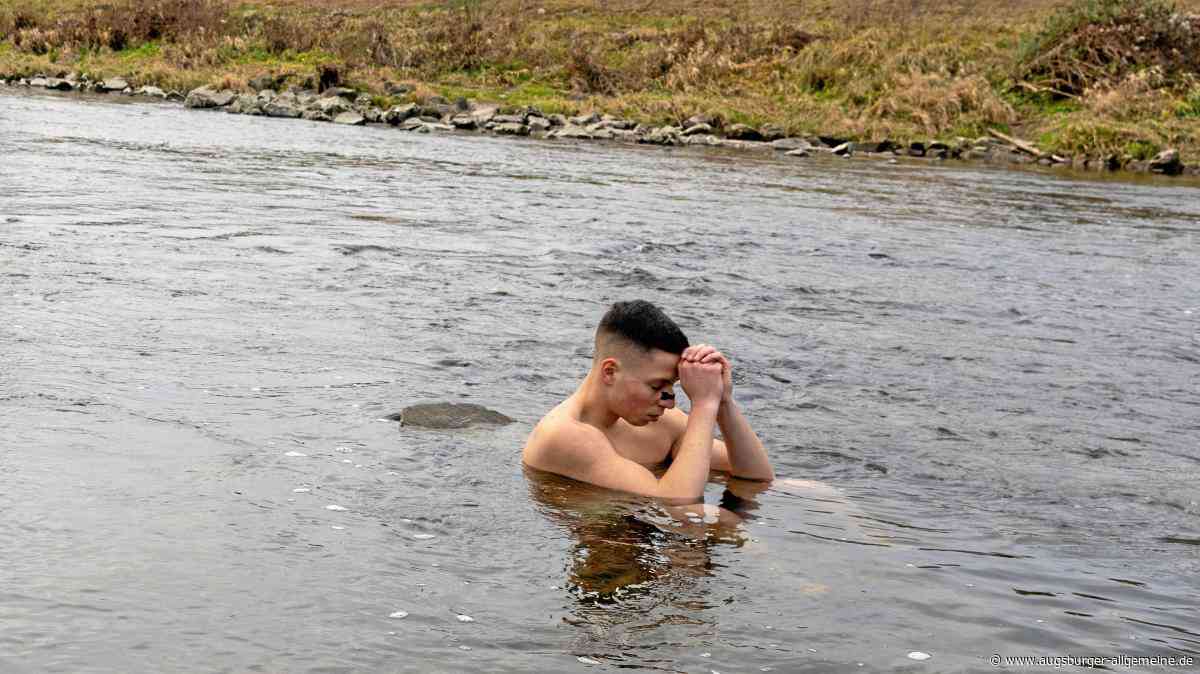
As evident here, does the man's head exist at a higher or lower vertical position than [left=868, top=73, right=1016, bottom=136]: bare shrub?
lower

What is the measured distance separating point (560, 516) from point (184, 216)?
10019 millimetres

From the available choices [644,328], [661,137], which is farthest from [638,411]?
[661,137]

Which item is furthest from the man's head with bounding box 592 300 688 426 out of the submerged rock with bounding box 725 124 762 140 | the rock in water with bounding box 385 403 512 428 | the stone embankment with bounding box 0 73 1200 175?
the submerged rock with bounding box 725 124 762 140

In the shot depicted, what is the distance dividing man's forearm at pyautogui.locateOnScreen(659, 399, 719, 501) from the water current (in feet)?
0.56

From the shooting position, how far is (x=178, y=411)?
6871 mm

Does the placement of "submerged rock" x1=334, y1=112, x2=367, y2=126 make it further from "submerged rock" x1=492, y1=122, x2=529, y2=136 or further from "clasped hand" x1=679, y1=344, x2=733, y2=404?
"clasped hand" x1=679, y1=344, x2=733, y2=404

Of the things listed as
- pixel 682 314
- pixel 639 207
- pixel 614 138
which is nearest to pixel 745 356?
pixel 682 314

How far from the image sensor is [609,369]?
5875mm

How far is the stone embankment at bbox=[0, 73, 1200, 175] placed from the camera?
3073cm

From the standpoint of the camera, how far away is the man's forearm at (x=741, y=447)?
20.3ft

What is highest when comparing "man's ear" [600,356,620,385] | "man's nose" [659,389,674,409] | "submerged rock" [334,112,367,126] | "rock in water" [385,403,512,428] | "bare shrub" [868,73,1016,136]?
"bare shrub" [868,73,1016,136]

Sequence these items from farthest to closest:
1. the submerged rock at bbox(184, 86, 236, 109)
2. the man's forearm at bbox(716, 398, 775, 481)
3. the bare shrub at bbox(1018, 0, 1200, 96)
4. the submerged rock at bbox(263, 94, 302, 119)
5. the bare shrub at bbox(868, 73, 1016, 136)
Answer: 1. the submerged rock at bbox(184, 86, 236, 109)
2. the bare shrub at bbox(1018, 0, 1200, 96)
3. the submerged rock at bbox(263, 94, 302, 119)
4. the bare shrub at bbox(868, 73, 1016, 136)
5. the man's forearm at bbox(716, 398, 775, 481)

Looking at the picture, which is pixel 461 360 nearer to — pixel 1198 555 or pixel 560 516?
pixel 560 516

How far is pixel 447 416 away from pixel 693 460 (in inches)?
65.4
